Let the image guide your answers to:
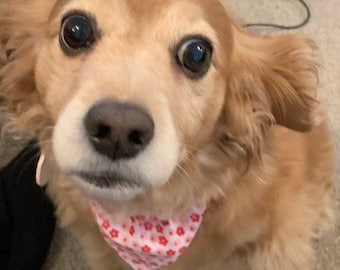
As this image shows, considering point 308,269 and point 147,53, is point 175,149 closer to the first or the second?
point 147,53

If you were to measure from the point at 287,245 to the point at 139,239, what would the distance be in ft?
1.19

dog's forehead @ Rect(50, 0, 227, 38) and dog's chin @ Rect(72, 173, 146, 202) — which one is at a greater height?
dog's forehead @ Rect(50, 0, 227, 38)

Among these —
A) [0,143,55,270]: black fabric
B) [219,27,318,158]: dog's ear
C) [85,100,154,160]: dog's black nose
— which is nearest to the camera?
[85,100,154,160]: dog's black nose

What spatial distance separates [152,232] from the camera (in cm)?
119

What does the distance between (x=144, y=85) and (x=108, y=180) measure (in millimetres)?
144

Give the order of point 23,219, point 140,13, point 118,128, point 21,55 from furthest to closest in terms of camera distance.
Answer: point 23,219
point 21,55
point 140,13
point 118,128

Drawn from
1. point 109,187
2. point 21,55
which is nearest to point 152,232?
point 109,187

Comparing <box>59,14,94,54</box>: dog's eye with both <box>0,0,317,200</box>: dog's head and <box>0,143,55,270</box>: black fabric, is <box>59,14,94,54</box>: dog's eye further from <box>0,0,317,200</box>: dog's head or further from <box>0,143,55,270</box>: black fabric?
<box>0,143,55,270</box>: black fabric

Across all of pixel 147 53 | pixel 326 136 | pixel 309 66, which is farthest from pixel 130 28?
pixel 326 136

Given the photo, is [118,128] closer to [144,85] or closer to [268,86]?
[144,85]

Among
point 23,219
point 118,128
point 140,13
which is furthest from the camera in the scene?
point 23,219

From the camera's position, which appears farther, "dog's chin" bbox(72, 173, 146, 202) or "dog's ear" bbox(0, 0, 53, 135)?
"dog's ear" bbox(0, 0, 53, 135)

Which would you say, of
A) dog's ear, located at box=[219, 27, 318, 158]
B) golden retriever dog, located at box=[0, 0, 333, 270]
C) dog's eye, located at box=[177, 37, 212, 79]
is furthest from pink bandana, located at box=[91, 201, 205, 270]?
dog's eye, located at box=[177, 37, 212, 79]

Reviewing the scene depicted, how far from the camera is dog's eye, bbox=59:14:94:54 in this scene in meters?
0.96
